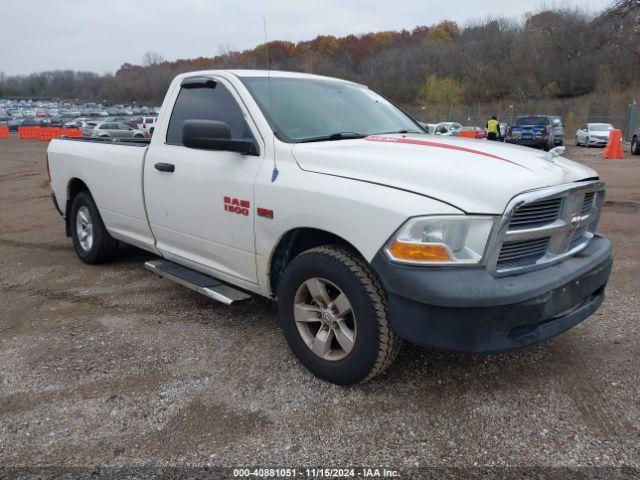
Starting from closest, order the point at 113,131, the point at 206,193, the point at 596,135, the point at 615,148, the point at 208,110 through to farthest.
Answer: the point at 206,193, the point at 208,110, the point at 615,148, the point at 596,135, the point at 113,131

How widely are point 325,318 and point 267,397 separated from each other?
1.83 feet

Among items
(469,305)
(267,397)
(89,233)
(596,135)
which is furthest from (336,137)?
(596,135)

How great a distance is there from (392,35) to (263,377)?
299 feet

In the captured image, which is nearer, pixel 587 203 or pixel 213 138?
pixel 587 203

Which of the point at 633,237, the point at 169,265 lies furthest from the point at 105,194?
the point at 633,237

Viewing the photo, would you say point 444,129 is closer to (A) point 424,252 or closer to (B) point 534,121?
(A) point 424,252

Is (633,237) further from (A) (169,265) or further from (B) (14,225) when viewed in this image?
(B) (14,225)

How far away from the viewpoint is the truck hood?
256 centimetres

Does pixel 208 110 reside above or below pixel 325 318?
above

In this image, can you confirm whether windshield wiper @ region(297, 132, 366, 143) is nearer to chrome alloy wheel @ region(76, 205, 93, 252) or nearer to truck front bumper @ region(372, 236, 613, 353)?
truck front bumper @ region(372, 236, 613, 353)

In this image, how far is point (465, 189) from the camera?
2572mm

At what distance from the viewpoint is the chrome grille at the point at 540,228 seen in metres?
2.55

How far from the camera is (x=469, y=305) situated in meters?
2.43

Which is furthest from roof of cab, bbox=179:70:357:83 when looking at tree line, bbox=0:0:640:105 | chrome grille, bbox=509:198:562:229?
tree line, bbox=0:0:640:105
